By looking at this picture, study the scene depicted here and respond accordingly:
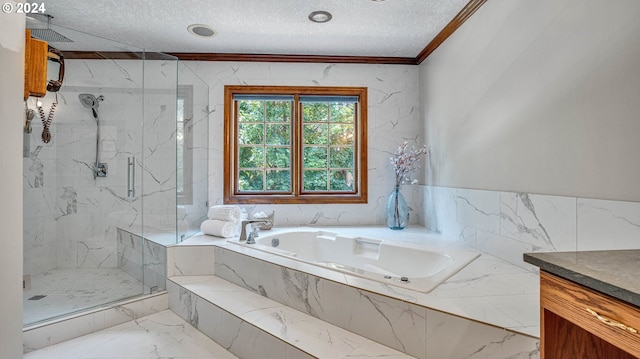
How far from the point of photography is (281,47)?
2.95 metres

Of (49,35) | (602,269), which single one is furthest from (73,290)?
(602,269)

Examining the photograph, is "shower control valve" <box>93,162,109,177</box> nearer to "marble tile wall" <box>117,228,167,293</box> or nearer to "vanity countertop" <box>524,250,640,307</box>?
"marble tile wall" <box>117,228,167,293</box>

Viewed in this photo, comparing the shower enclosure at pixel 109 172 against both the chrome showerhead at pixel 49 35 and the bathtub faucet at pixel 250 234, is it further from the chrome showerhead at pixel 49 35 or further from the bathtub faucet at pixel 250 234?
the bathtub faucet at pixel 250 234

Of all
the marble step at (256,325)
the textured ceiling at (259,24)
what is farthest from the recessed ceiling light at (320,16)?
the marble step at (256,325)

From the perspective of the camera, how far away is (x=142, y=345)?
1.91 meters

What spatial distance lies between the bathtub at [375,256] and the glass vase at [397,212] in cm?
54

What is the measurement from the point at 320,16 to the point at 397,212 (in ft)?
5.86

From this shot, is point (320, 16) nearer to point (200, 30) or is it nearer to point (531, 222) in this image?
point (200, 30)

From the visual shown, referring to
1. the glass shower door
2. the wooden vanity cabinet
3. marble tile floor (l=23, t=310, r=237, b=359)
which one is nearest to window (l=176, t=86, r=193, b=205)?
the glass shower door

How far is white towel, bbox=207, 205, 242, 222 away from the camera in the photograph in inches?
107

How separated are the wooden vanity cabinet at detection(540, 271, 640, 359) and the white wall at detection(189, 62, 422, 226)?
237cm

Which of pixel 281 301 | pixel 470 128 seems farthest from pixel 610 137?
pixel 281 301

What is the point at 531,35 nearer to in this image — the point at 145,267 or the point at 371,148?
the point at 371,148

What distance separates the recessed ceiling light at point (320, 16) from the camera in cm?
234
